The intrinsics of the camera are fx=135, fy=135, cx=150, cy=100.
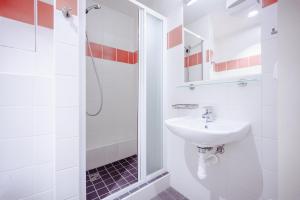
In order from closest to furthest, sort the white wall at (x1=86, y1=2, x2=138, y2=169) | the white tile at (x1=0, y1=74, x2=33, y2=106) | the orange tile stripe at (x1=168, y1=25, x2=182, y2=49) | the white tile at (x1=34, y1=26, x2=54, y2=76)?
the white tile at (x1=0, y1=74, x2=33, y2=106)
the white tile at (x1=34, y1=26, x2=54, y2=76)
the orange tile stripe at (x1=168, y1=25, x2=182, y2=49)
the white wall at (x1=86, y1=2, x2=138, y2=169)

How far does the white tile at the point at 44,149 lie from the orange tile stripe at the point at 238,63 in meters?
1.34

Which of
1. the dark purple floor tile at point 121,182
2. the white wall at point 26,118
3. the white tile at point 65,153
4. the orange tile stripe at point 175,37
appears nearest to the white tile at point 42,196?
the white wall at point 26,118

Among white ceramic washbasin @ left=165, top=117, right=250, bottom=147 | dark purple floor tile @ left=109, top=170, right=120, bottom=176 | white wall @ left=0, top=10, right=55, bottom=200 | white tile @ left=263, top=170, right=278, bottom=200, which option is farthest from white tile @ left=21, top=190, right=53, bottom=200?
white tile @ left=263, top=170, right=278, bottom=200

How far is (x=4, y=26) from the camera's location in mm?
802

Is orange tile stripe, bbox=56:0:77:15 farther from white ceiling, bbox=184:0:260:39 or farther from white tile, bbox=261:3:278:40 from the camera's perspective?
white tile, bbox=261:3:278:40

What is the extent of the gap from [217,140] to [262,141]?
1.15 feet

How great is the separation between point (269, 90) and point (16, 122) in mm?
1490

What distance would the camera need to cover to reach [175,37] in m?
1.36

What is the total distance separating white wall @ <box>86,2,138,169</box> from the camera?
1.72 m

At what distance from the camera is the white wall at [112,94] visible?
1721mm

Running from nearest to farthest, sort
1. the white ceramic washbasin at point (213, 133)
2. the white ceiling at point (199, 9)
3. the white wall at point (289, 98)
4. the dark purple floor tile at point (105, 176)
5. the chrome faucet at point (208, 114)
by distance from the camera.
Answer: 1. the white wall at point (289, 98)
2. the white ceramic washbasin at point (213, 133)
3. the chrome faucet at point (208, 114)
4. the white ceiling at point (199, 9)
5. the dark purple floor tile at point (105, 176)

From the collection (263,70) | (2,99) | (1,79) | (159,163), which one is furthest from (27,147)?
(263,70)

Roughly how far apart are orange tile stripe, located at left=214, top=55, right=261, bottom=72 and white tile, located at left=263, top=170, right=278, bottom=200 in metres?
0.66

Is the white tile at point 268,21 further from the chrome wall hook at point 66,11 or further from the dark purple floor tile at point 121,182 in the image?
the dark purple floor tile at point 121,182
